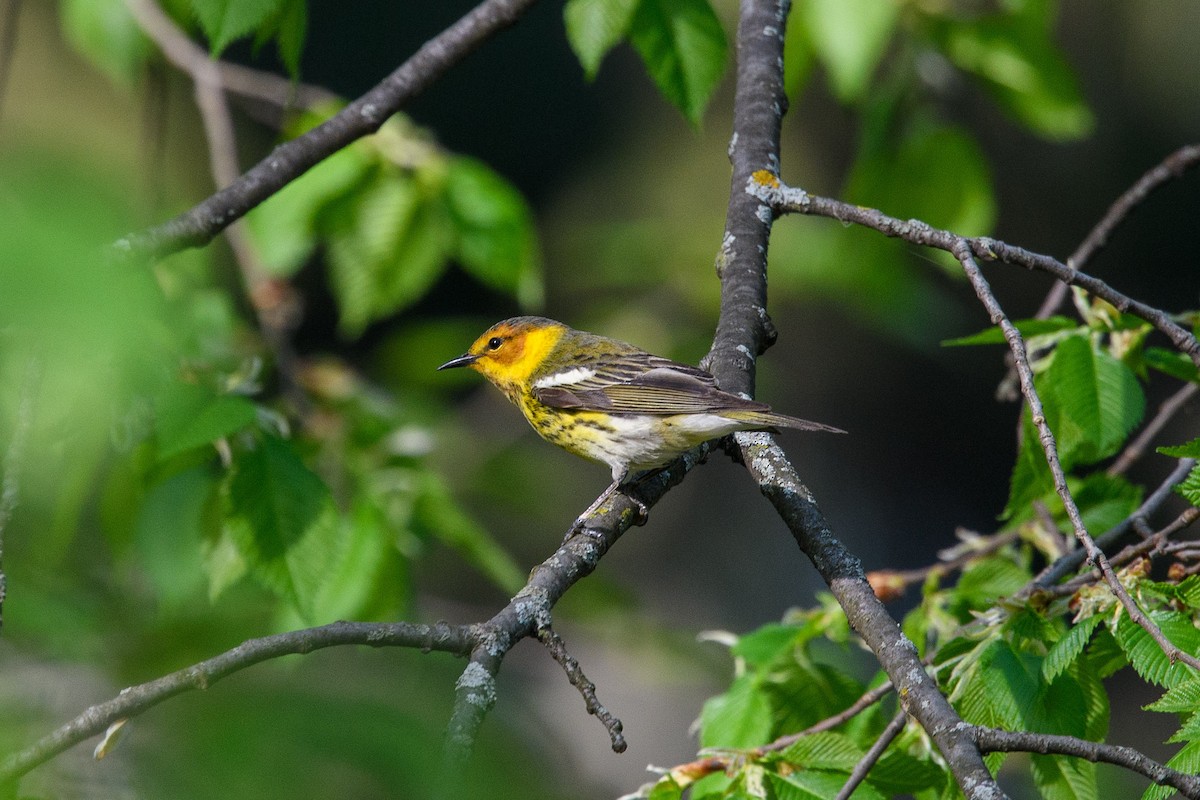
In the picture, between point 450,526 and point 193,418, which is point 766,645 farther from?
point 193,418

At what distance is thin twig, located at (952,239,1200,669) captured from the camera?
1739 millimetres

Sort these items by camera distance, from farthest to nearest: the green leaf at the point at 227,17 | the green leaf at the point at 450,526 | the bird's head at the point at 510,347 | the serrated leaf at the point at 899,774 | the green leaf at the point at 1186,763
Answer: the bird's head at the point at 510,347, the green leaf at the point at 450,526, the green leaf at the point at 227,17, the serrated leaf at the point at 899,774, the green leaf at the point at 1186,763

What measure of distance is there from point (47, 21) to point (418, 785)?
9467mm

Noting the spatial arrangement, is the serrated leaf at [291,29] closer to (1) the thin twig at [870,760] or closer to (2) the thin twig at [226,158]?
(2) the thin twig at [226,158]

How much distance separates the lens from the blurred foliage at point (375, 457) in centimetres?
88

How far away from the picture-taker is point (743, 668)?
9.90 ft

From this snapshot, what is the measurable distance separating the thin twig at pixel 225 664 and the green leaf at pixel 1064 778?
52.5 inches

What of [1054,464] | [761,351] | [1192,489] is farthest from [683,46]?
[1192,489]

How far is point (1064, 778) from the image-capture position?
229 centimetres

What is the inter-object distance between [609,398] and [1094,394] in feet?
Result: 5.63

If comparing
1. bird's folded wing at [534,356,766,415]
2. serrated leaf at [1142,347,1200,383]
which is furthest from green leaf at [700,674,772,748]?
serrated leaf at [1142,347,1200,383]

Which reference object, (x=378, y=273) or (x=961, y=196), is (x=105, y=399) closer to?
A: (x=378, y=273)

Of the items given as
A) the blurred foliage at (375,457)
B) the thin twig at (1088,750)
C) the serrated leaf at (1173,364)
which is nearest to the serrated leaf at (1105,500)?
the blurred foliage at (375,457)

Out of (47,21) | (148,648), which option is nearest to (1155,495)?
(148,648)
